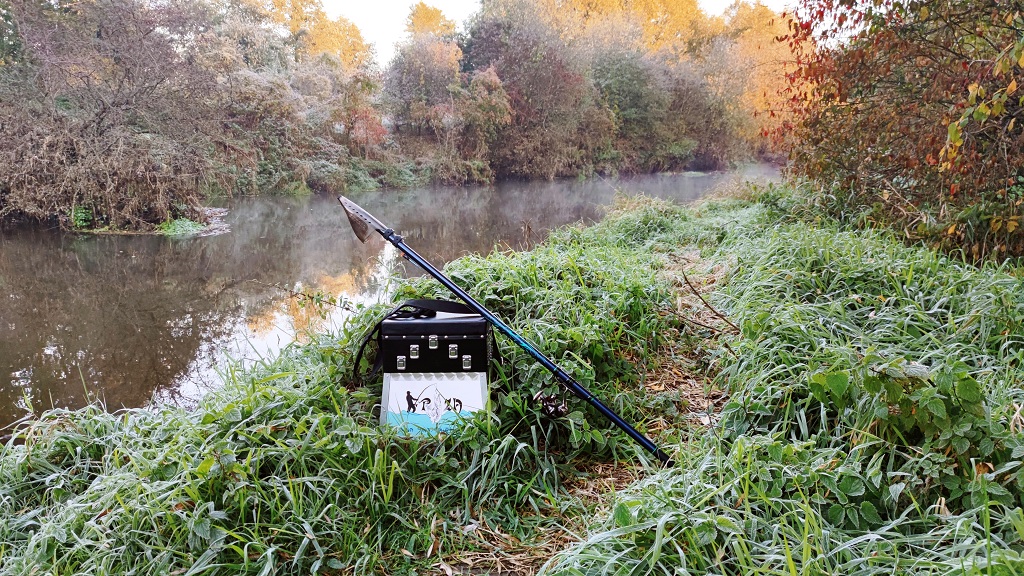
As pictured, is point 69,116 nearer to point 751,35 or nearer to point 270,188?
point 270,188

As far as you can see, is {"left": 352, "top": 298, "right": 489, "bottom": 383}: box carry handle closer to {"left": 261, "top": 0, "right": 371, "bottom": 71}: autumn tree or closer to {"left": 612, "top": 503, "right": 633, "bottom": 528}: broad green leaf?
{"left": 612, "top": 503, "right": 633, "bottom": 528}: broad green leaf

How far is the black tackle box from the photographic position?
5.79 feet

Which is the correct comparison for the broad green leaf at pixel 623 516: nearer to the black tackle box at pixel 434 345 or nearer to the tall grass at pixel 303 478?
the tall grass at pixel 303 478

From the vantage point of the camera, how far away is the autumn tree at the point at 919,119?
2.60 m

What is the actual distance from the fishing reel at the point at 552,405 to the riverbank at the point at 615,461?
0.09 ft

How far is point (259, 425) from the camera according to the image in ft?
5.15

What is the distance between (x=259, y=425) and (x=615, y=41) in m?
11.8

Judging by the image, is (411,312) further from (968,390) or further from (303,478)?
(968,390)

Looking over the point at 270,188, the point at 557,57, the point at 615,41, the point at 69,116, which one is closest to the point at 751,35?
the point at 615,41

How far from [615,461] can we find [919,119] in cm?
273

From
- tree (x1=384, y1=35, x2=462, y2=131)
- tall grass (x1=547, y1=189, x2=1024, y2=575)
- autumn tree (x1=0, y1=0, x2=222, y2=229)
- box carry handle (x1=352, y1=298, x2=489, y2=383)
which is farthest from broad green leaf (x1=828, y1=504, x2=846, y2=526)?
tree (x1=384, y1=35, x2=462, y2=131)

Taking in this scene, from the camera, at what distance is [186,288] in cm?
452

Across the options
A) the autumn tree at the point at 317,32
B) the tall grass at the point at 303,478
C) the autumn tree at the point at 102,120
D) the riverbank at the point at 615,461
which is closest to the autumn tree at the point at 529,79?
the autumn tree at the point at 317,32

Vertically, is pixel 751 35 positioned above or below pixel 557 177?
above
